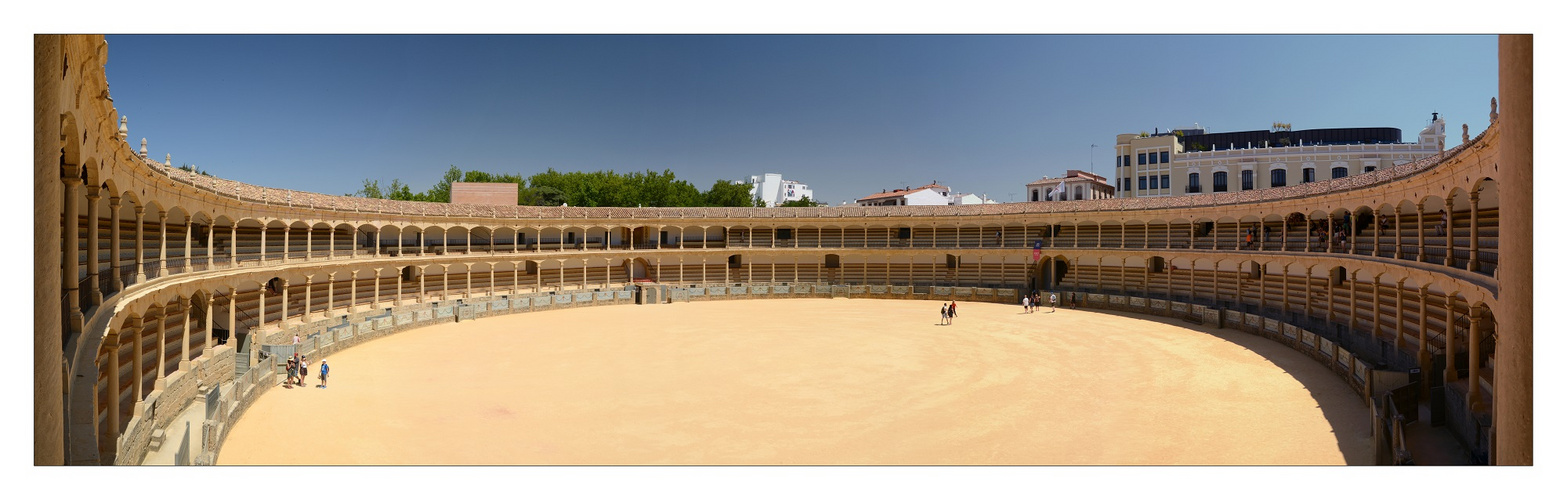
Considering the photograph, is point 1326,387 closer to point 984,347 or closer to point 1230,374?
point 1230,374

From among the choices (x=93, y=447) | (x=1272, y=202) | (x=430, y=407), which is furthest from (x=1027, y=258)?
(x=93, y=447)

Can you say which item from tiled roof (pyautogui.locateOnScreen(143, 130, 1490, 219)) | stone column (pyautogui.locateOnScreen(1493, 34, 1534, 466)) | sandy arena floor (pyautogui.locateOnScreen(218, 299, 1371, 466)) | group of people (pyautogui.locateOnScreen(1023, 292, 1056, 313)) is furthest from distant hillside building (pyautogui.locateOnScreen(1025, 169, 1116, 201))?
stone column (pyautogui.locateOnScreen(1493, 34, 1534, 466))

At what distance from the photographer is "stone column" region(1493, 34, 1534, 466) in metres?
8.51

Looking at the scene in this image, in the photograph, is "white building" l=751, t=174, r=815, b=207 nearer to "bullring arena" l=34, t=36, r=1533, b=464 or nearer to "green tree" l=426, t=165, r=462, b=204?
"green tree" l=426, t=165, r=462, b=204

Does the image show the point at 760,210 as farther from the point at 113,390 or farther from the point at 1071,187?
the point at 113,390

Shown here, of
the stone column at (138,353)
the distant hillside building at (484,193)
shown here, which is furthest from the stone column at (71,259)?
the distant hillside building at (484,193)

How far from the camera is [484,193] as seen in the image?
4981 centimetres

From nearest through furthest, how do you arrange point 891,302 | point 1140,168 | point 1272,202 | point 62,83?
point 62,83 → point 1272,202 → point 891,302 → point 1140,168

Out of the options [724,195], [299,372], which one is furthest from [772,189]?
[299,372]

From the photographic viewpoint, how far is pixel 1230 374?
1994cm

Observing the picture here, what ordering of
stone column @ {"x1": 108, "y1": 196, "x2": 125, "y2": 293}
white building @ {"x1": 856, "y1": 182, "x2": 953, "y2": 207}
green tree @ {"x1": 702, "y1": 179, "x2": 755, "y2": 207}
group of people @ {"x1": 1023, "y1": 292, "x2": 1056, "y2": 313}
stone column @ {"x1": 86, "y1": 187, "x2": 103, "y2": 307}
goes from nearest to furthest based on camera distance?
stone column @ {"x1": 86, "y1": 187, "x2": 103, "y2": 307}
stone column @ {"x1": 108, "y1": 196, "x2": 125, "y2": 293}
group of people @ {"x1": 1023, "y1": 292, "x2": 1056, "y2": 313}
white building @ {"x1": 856, "y1": 182, "x2": 953, "y2": 207}
green tree @ {"x1": 702, "y1": 179, "x2": 755, "y2": 207}

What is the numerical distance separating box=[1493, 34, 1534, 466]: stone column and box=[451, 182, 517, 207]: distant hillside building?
161ft

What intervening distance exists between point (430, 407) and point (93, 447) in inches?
315

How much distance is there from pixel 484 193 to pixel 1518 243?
5091 centimetres
